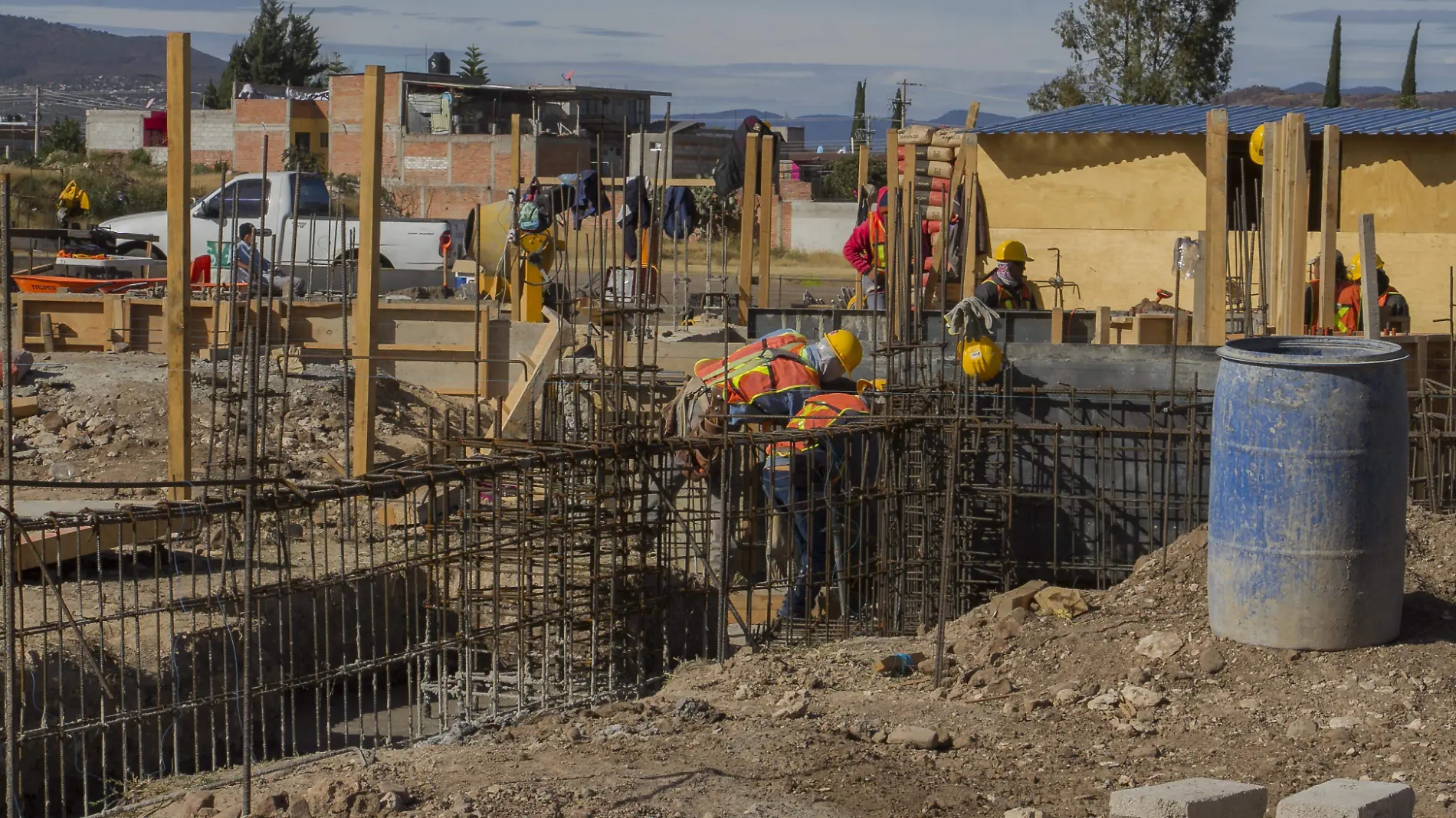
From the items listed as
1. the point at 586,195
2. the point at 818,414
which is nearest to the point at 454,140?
the point at 586,195

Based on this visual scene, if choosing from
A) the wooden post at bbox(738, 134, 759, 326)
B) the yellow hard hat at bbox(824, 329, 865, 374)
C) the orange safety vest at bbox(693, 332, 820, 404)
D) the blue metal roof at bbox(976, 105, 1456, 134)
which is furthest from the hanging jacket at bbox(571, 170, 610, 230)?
the orange safety vest at bbox(693, 332, 820, 404)

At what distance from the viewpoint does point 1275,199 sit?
32.7 feet

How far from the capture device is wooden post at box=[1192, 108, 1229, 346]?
9.74 m

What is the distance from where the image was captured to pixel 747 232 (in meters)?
16.0

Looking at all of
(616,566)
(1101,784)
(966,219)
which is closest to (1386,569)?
(1101,784)

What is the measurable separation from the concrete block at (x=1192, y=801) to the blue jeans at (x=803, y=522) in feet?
11.0

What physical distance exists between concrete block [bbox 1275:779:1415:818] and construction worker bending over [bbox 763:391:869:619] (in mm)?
3582

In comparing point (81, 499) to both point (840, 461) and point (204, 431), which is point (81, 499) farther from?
point (840, 461)

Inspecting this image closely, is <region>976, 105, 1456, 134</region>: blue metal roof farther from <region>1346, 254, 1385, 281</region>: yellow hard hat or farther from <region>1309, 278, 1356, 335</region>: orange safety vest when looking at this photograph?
<region>1309, 278, 1356, 335</region>: orange safety vest

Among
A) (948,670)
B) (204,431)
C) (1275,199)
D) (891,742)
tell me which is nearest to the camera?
(891,742)

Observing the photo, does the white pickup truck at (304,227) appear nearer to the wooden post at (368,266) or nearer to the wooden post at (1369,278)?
the wooden post at (368,266)

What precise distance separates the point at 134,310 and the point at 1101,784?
1183cm

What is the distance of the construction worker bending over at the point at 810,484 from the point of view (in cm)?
857

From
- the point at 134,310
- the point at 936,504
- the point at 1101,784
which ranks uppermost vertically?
the point at 134,310
